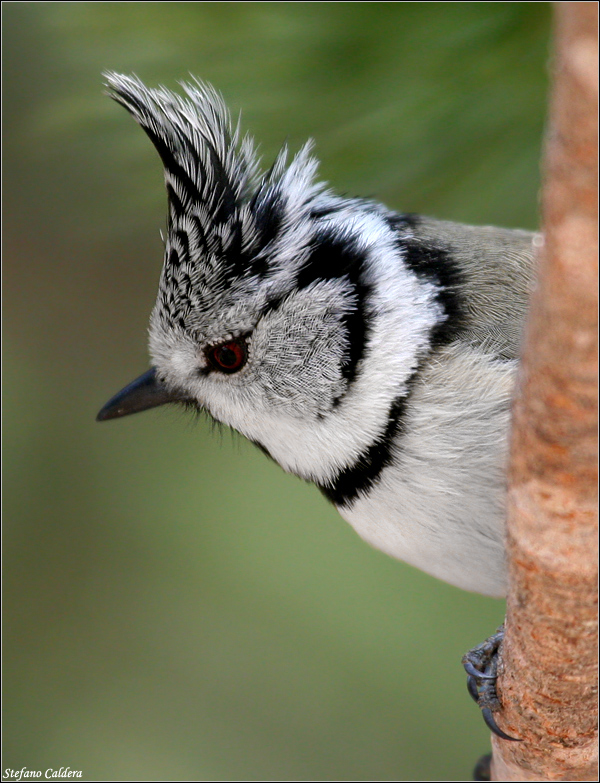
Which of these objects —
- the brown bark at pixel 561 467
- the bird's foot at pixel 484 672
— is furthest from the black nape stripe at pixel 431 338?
the brown bark at pixel 561 467

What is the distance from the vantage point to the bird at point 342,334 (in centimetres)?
161

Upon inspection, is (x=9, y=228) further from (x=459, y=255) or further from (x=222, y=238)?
(x=459, y=255)

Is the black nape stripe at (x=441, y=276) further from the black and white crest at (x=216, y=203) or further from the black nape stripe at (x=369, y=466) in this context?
the black and white crest at (x=216, y=203)

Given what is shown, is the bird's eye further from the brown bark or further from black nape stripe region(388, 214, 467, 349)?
the brown bark

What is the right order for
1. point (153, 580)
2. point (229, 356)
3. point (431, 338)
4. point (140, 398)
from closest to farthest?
point (431, 338) → point (229, 356) → point (140, 398) → point (153, 580)

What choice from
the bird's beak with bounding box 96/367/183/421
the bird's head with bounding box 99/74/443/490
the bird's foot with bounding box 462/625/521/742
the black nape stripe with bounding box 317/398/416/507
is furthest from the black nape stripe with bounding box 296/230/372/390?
the bird's foot with bounding box 462/625/521/742

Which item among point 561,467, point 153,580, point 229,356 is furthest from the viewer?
point 153,580

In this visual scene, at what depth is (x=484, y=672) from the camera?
5.52 ft

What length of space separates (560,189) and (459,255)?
3.36ft

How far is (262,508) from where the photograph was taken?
2.99 metres

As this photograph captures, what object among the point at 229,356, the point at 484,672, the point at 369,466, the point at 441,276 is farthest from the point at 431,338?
the point at 484,672

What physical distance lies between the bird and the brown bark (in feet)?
1.37

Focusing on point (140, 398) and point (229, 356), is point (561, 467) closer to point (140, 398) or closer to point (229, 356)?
point (229, 356)

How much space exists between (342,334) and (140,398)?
0.54 m
